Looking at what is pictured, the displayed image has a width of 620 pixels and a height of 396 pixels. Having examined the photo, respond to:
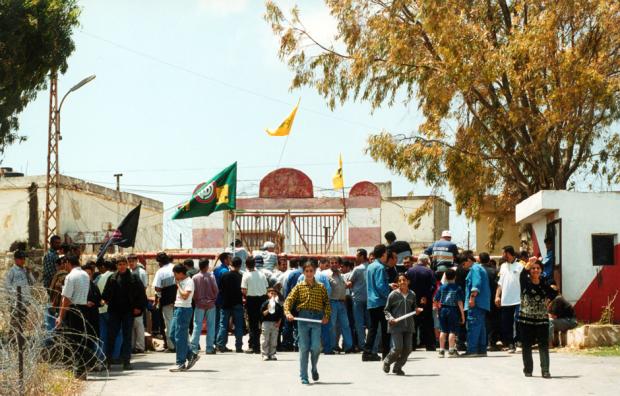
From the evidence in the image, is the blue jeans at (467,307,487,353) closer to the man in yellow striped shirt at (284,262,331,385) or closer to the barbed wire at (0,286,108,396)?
the man in yellow striped shirt at (284,262,331,385)

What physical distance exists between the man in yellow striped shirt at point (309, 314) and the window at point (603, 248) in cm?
772

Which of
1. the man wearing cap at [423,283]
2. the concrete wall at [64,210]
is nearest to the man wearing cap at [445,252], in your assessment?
the man wearing cap at [423,283]

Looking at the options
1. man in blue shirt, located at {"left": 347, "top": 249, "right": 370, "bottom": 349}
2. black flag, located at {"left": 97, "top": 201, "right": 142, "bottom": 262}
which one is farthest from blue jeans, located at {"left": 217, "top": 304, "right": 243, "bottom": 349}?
black flag, located at {"left": 97, "top": 201, "right": 142, "bottom": 262}

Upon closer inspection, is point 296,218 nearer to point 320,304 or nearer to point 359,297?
point 359,297

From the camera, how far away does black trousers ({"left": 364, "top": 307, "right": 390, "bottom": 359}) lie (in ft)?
53.4

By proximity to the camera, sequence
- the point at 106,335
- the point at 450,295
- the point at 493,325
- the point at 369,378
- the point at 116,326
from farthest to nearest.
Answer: the point at 493,325 → the point at 450,295 → the point at 106,335 → the point at 116,326 → the point at 369,378

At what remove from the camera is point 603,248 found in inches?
792

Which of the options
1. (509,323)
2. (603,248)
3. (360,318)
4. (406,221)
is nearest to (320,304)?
(360,318)

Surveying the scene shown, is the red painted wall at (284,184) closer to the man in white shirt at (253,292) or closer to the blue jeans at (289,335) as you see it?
the blue jeans at (289,335)

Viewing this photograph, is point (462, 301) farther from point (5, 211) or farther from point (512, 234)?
point (5, 211)

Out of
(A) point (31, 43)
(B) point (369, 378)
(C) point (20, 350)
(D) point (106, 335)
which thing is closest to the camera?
(C) point (20, 350)

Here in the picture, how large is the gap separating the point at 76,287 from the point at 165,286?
4.56 m

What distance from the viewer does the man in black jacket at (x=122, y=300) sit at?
16.2m

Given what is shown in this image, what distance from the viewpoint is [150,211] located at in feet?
182
